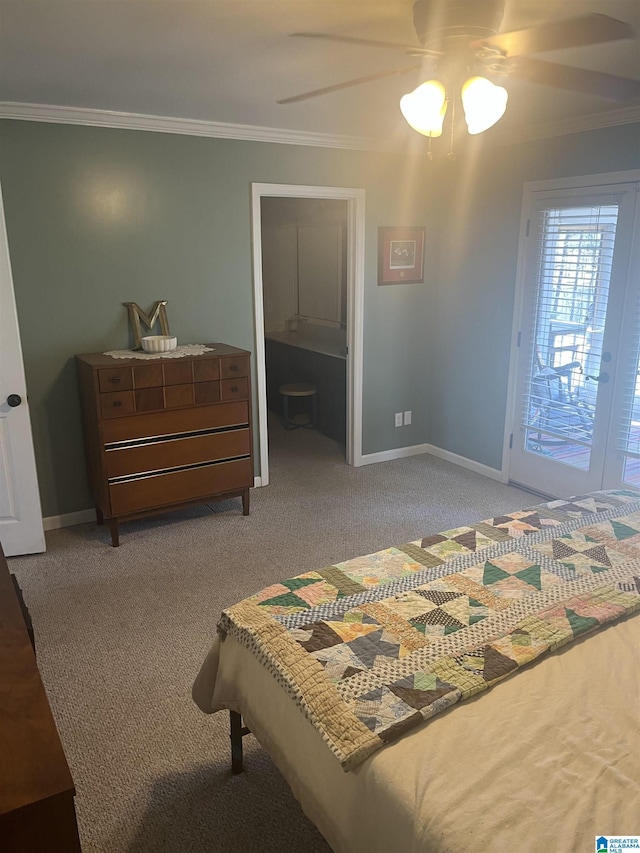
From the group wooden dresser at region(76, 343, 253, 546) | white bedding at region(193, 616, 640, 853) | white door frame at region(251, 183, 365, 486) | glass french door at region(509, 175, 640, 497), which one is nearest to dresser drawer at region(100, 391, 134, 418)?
wooden dresser at region(76, 343, 253, 546)

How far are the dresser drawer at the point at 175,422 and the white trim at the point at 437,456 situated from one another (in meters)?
1.49

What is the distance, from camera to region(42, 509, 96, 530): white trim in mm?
3908

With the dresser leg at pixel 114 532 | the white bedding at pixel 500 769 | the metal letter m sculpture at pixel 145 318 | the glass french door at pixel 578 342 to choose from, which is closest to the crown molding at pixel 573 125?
the glass french door at pixel 578 342

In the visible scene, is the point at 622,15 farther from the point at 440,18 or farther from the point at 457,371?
the point at 457,371

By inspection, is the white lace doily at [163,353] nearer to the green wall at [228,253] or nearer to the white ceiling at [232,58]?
the green wall at [228,253]

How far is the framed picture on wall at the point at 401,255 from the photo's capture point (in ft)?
15.6

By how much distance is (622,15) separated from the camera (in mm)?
2098

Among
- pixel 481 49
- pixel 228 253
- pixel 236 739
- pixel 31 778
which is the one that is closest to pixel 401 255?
pixel 228 253

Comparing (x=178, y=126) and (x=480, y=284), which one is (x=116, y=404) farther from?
(x=480, y=284)

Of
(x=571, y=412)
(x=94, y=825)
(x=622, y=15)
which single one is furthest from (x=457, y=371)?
(x=94, y=825)

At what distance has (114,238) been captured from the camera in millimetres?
3775

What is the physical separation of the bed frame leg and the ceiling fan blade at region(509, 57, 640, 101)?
7.21ft

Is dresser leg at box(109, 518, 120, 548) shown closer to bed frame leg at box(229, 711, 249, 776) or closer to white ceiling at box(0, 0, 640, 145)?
bed frame leg at box(229, 711, 249, 776)

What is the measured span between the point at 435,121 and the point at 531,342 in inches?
101
